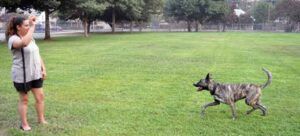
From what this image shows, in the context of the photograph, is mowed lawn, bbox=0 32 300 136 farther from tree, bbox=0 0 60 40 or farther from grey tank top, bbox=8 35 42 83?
tree, bbox=0 0 60 40

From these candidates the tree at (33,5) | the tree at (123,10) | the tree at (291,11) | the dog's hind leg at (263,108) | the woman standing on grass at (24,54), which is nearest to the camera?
the woman standing on grass at (24,54)

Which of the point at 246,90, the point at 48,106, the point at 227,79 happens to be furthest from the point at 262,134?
the point at 227,79

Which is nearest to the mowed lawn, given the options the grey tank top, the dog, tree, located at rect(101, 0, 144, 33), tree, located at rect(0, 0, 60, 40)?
the dog

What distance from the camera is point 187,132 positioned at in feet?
20.4

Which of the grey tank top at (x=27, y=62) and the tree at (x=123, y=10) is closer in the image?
the grey tank top at (x=27, y=62)

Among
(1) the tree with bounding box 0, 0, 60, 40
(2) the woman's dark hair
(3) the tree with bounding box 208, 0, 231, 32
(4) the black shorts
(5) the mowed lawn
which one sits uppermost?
(3) the tree with bounding box 208, 0, 231, 32

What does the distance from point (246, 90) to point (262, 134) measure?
3.03 feet

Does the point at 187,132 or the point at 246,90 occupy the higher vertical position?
the point at 246,90

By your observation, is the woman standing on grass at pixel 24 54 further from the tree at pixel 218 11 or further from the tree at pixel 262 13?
the tree at pixel 262 13

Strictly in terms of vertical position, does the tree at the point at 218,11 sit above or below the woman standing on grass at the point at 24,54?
above

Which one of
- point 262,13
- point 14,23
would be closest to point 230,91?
point 14,23

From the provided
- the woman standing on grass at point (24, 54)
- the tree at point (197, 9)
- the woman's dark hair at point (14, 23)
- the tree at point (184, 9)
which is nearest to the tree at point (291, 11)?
the tree at point (197, 9)

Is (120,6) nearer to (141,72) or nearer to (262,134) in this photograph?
(141,72)

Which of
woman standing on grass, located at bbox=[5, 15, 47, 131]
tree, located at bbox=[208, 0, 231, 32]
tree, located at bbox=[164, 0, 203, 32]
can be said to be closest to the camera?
woman standing on grass, located at bbox=[5, 15, 47, 131]
